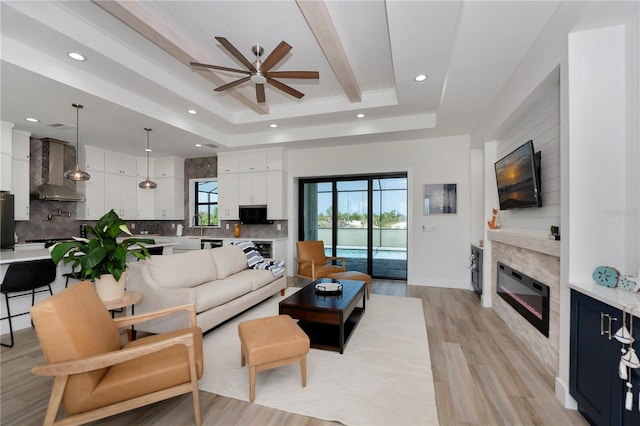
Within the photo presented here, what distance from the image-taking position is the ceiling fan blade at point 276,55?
240 centimetres

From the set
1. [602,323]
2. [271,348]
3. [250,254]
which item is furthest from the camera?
[250,254]

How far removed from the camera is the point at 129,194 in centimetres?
661

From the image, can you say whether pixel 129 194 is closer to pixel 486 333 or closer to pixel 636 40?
pixel 486 333

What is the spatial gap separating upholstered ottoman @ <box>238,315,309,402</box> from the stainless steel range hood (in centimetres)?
516

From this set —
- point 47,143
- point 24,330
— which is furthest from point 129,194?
point 24,330

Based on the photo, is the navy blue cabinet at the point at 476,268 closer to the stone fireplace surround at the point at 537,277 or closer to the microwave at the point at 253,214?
the stone fireplace surround at the point at 537,277

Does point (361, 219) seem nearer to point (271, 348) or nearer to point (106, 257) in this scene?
point (271, 348)

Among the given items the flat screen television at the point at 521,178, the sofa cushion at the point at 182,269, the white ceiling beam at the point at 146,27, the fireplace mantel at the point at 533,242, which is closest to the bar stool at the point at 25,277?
the sofa cushion at the point at 182,269

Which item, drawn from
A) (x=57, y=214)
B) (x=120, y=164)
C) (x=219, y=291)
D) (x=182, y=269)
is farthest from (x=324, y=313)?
(x=120, y=164)

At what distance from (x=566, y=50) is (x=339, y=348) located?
297 cm

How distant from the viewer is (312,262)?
15.3 ft

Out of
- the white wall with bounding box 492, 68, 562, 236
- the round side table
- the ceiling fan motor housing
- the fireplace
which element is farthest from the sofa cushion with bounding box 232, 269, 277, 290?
the white wall with bounding box 492, 68, 562, 236

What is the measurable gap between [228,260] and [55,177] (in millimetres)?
4145

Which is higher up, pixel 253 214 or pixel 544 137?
pixel 544 137
